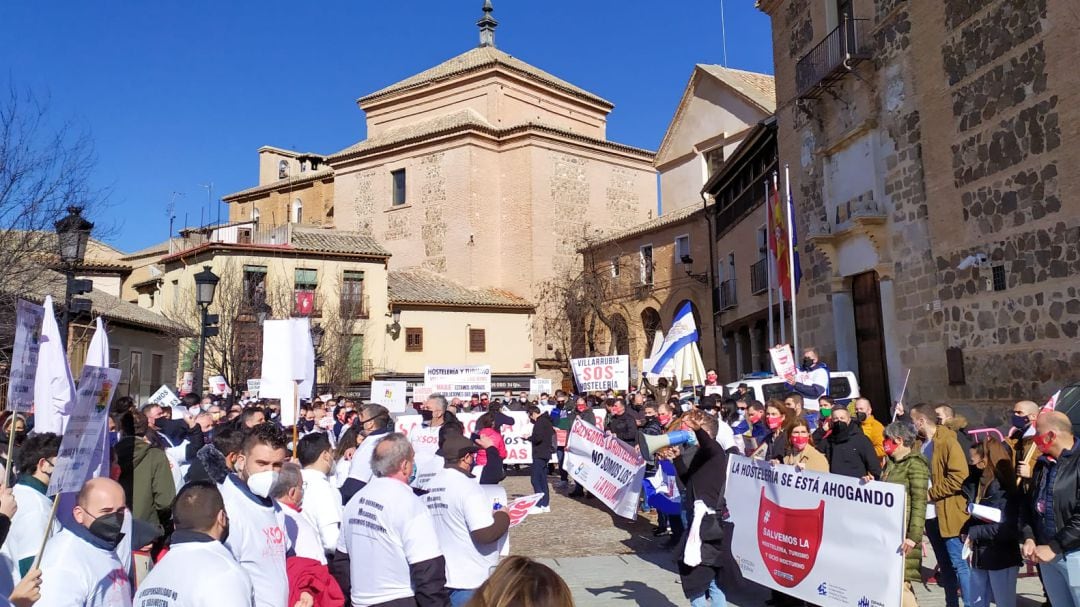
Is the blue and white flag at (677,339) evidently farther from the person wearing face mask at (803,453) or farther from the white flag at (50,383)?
the white flag at (50,383)

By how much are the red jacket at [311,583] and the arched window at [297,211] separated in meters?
48.2

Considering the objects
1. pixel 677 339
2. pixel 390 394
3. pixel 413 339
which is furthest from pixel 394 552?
pixel 413 339

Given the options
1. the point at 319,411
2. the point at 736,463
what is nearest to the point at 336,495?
the point at 736,463

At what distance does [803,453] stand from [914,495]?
3.38ft

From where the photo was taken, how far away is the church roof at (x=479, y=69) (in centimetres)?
4284

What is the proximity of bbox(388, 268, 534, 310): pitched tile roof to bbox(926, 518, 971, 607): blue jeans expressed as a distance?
1277 inches

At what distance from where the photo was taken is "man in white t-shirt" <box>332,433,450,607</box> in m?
4.84

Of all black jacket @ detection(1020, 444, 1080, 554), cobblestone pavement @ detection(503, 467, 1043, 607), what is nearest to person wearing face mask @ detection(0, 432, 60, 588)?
cobblestone pavement @ detection(503, 467, 1043, 607)

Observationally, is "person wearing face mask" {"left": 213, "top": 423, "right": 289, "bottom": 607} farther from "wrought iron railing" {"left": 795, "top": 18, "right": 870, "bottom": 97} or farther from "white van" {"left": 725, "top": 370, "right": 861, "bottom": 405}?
"wrought iron railing" {"left": 795, "top": 18, "right": 870, "bottom": 97}

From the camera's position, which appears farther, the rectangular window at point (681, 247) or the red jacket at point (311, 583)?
the rectangular window at point (681, 247)

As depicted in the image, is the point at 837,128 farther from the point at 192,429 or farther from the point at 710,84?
the point at 710,84

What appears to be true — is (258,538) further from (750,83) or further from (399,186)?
(399,186)

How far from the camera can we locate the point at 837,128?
17969mm

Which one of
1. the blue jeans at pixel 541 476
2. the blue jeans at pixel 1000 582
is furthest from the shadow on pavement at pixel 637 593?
the blue jeans at pixel 541 476
